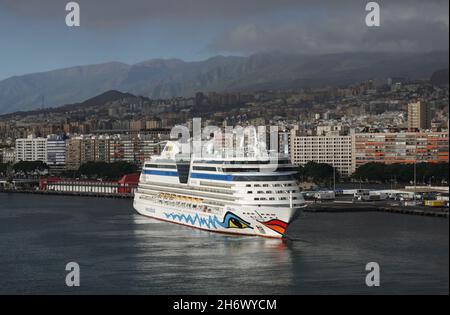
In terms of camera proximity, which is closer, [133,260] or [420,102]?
[133,260]

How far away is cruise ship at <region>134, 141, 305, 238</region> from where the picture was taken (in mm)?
19312

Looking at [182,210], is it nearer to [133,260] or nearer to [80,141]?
[133,260]

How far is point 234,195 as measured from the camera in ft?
65.8

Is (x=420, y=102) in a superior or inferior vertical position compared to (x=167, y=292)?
superior

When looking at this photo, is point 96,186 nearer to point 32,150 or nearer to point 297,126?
point 297,126

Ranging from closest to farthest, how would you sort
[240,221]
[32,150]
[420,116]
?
[240,221], [420,116], [32,150]

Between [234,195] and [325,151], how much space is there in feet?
110

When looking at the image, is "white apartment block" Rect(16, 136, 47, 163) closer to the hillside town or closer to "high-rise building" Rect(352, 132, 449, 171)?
the hillside town

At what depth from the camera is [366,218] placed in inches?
990

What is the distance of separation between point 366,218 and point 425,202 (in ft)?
14.5

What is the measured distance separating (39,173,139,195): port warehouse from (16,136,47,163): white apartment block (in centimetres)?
→ 2263

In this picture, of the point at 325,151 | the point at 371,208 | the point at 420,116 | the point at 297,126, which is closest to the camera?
the point at 371,208

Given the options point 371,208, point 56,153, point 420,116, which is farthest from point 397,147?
point 56,153
